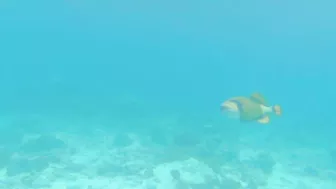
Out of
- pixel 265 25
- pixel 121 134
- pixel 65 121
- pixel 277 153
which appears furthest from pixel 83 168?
pixel 265 25

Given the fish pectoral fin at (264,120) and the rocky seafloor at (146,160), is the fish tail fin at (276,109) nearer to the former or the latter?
the fish pectoral fin at (264,120)

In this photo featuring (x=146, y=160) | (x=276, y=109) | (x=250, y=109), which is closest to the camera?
(x=250, y=109)

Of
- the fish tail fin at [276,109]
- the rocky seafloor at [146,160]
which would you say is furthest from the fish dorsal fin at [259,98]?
the rocky seafloor at [146,160]

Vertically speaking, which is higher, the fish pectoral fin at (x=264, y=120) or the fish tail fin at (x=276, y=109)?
the fish tail fin at (x=276, y=109)

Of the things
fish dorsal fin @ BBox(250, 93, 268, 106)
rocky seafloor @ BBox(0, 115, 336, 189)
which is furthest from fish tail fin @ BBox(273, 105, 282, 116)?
rocky seafloor @ BBox(0, 115, 336, 189)

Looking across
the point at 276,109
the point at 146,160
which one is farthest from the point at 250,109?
the point at 146,160

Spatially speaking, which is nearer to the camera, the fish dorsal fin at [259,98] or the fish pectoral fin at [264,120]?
the fish pectoral fin at [264,120]

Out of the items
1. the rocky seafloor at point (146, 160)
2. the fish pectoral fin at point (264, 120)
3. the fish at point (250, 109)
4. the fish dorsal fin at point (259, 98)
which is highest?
the rocky seafloor at point (146, 160)

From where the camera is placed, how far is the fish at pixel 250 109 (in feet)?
15.5

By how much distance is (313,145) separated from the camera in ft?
72.6

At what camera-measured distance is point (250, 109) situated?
4.72m

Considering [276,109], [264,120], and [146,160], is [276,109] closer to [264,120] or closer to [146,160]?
[264,120]

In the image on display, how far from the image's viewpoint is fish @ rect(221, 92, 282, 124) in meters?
4.71

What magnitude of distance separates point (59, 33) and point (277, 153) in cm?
9438
